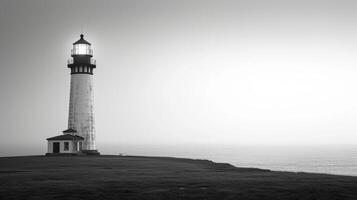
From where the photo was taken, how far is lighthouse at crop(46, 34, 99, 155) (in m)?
58.2

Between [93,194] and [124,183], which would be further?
[124,183]

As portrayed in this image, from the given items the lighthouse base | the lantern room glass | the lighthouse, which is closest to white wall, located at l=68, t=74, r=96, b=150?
the lighthouse

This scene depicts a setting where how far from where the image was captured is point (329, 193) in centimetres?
2056

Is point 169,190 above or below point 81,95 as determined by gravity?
below

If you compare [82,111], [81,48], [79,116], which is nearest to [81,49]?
[81,48]

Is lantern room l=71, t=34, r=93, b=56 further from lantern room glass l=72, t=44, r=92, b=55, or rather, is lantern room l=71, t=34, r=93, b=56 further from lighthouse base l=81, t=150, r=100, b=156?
lighthouse base l=81, t=150, r=100, b=156

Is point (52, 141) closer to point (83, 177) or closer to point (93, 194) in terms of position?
point (83, 177)

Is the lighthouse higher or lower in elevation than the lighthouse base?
higher

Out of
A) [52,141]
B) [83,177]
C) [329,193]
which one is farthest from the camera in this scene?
[52,141]

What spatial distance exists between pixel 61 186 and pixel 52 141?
3769 cm

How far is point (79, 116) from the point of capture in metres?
60.2

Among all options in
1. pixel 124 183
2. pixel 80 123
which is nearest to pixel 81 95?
pixel 80 123

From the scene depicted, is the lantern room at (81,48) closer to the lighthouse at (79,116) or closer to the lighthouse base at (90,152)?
the lighthouse at (79,116)

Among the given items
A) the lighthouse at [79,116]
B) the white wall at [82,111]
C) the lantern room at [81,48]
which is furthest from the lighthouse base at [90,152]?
the lantern room at [81,48]
